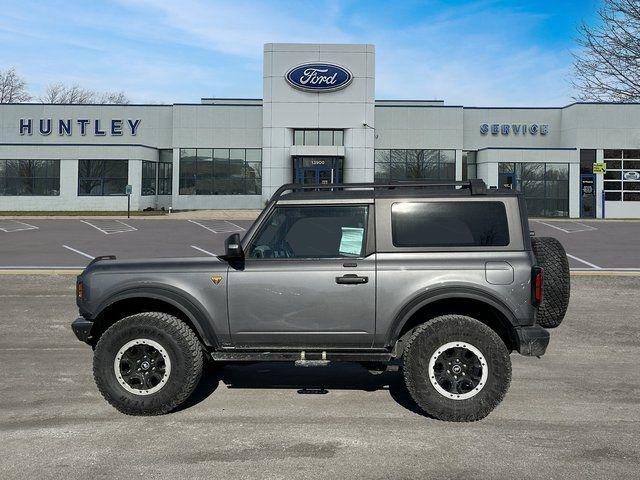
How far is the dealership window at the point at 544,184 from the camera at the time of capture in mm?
41375

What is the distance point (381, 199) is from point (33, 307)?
25.7 feet

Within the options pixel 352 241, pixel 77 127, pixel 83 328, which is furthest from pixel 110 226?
pixel 352 241

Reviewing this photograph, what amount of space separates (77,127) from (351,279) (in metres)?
44.7

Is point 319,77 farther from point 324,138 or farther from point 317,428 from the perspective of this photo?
point 317,428

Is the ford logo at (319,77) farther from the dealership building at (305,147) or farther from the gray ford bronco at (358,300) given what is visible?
the gray ford bronco at (358,300)

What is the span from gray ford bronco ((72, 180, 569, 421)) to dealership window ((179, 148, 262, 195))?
38825 millimetres

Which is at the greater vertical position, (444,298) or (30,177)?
(30,177)

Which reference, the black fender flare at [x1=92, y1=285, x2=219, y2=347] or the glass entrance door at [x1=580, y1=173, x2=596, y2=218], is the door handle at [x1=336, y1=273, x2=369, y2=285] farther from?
the glass entrance door at [x1=580, y1=173, x2=596, y2=218]

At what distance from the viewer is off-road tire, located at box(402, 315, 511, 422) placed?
4758 mm

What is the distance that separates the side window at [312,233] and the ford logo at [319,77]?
1404 inches

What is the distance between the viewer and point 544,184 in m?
41.5

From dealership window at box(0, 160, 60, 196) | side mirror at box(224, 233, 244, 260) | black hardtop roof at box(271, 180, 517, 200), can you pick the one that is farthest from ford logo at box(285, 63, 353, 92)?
side mirror at box(224, 233, 244, 260)

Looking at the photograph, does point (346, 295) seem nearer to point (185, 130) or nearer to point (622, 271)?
point (622, 271)

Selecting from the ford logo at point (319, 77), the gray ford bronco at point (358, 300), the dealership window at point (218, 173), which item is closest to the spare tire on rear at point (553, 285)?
the gray ford bronco at point (358, 300)
